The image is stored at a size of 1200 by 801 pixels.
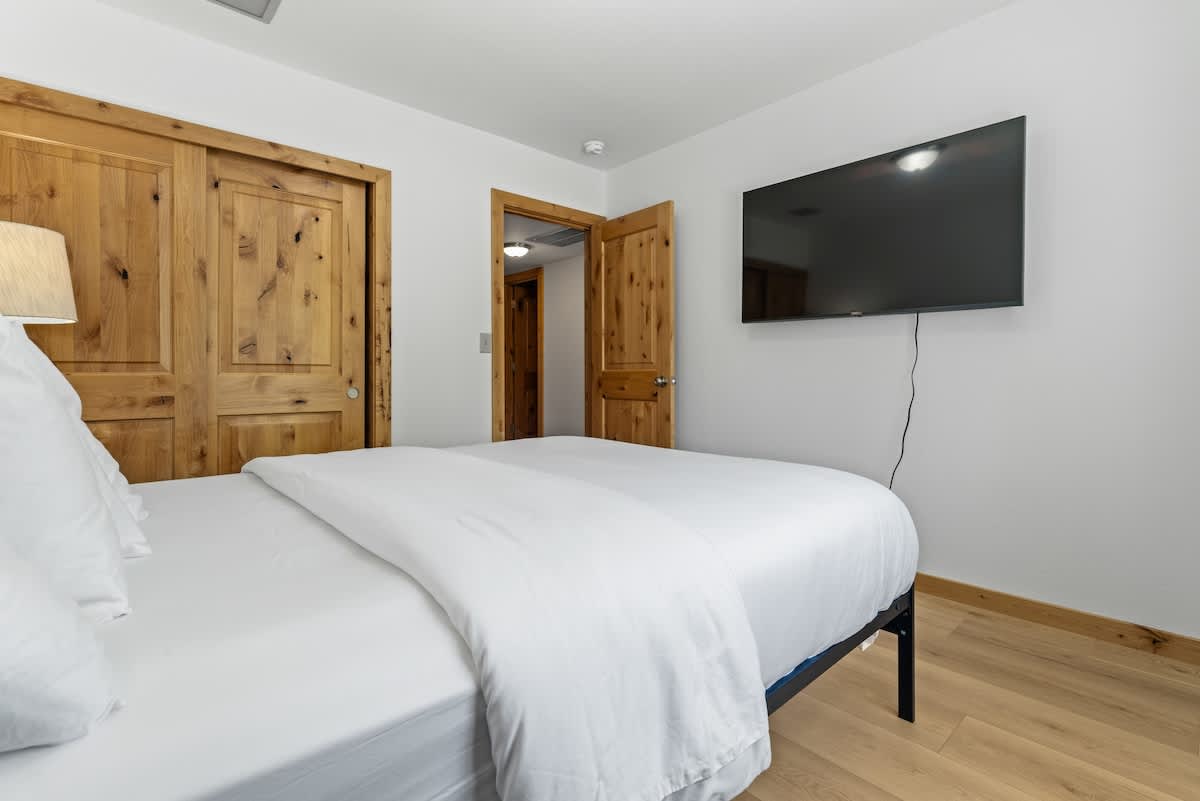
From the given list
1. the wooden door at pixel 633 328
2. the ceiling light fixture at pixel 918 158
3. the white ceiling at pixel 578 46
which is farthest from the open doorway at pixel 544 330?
the ceiling light fixture at pixel 918 158

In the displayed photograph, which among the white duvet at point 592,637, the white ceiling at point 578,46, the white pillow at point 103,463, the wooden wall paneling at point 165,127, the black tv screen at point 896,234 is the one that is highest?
the white ceiling at point 578,46

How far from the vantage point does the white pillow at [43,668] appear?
0.50m

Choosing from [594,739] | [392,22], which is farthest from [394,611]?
[392,22]

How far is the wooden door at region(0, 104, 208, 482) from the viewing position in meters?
2.31

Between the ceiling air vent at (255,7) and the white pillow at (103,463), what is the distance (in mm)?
1919

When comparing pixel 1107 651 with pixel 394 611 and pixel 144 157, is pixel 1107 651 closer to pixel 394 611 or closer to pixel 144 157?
pixel 394 611

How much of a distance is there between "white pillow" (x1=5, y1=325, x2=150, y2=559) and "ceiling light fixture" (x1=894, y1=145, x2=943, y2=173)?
286 cm

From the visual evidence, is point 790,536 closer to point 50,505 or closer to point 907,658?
point 907,658

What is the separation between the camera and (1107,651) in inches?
82.6

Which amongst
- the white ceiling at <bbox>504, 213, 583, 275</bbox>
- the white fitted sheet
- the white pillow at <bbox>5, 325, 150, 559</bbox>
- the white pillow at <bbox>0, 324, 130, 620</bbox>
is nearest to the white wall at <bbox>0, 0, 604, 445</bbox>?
the white ceiling at <bbox>504, 213, 583, 275</bbox>

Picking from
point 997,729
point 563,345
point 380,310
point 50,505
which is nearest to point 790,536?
point 997,729

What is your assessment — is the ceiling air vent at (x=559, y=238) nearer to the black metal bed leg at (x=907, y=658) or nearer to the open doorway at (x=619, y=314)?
the open doorway at (x=619, y=314)

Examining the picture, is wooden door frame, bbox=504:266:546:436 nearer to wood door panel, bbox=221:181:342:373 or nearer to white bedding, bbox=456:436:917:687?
wood door panel, bbox=221:181:342:373

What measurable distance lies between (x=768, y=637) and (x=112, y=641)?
0.96 meters
